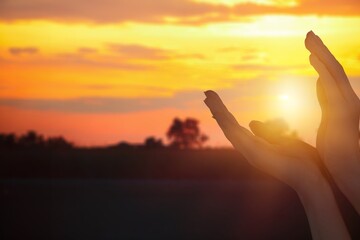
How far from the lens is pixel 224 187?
31.7m

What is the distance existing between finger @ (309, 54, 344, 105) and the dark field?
672 cm

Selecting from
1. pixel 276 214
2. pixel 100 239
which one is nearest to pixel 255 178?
pixel 276 214

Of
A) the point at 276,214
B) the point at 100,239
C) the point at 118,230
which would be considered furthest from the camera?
the point at 276,214

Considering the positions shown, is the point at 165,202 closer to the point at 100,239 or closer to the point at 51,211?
the point at 51,211

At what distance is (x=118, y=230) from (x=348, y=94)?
1701 cm

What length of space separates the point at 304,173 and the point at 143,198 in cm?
2445

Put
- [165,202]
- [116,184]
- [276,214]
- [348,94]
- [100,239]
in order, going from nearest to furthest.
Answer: [348,94] → [100,239] → [276,214] → [165,202] → [116,184]

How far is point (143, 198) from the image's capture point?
93.4ft

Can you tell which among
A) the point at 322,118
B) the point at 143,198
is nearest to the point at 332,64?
the point at 322,118

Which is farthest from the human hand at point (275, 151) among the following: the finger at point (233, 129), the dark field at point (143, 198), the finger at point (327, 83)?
the dark field at point (143, 198)

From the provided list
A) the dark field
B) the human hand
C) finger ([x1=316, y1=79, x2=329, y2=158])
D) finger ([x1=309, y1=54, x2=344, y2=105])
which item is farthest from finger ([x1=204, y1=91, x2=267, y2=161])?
the dark field

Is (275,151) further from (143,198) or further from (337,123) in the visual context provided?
(143,198)

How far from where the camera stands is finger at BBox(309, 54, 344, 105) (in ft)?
13.4

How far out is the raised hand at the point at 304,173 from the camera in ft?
13.6
